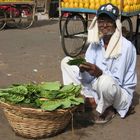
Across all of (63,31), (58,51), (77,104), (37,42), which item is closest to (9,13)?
(37,42)

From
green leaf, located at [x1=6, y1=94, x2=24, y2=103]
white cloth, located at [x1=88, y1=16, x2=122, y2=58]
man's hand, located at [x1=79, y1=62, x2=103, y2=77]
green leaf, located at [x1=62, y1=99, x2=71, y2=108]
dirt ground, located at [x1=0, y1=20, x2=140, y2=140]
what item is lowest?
dirt ground, located at [x1=0, y1=20, x2=140, y2=140]

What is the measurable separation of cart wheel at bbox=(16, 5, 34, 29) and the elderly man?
7997 mm

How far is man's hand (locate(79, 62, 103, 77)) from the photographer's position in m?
4.82

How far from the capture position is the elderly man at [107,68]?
490cm

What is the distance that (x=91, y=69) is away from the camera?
4.85m

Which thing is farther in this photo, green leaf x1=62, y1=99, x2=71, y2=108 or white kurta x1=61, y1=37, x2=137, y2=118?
white kurta x1=61, y1=37, x2=137, y2=118

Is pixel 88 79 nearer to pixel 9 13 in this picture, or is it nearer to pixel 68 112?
pixel 68 112

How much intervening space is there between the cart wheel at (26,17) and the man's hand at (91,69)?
834cm

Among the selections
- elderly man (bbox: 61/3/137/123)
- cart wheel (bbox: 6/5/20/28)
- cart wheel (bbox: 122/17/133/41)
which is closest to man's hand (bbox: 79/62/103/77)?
elderly man (bbox: 61/3/137/123)

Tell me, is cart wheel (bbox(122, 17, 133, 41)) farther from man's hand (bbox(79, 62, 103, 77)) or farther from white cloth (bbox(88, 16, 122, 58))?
man's hand (bbox(79, 62, 103, 77))

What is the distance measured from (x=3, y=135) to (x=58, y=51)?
16.4 ft

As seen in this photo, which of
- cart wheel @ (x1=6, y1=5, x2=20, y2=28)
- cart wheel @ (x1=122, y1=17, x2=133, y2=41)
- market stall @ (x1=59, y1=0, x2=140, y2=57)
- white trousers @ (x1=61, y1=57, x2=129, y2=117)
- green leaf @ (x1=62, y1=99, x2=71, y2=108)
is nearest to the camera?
green leaf @ (x1=62, y1=99, x2=71, y2=108)

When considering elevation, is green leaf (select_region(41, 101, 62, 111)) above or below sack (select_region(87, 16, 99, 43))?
below

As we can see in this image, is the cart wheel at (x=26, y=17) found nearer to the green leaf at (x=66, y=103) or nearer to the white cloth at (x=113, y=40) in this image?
the white cloth at (x=113, y=40)
